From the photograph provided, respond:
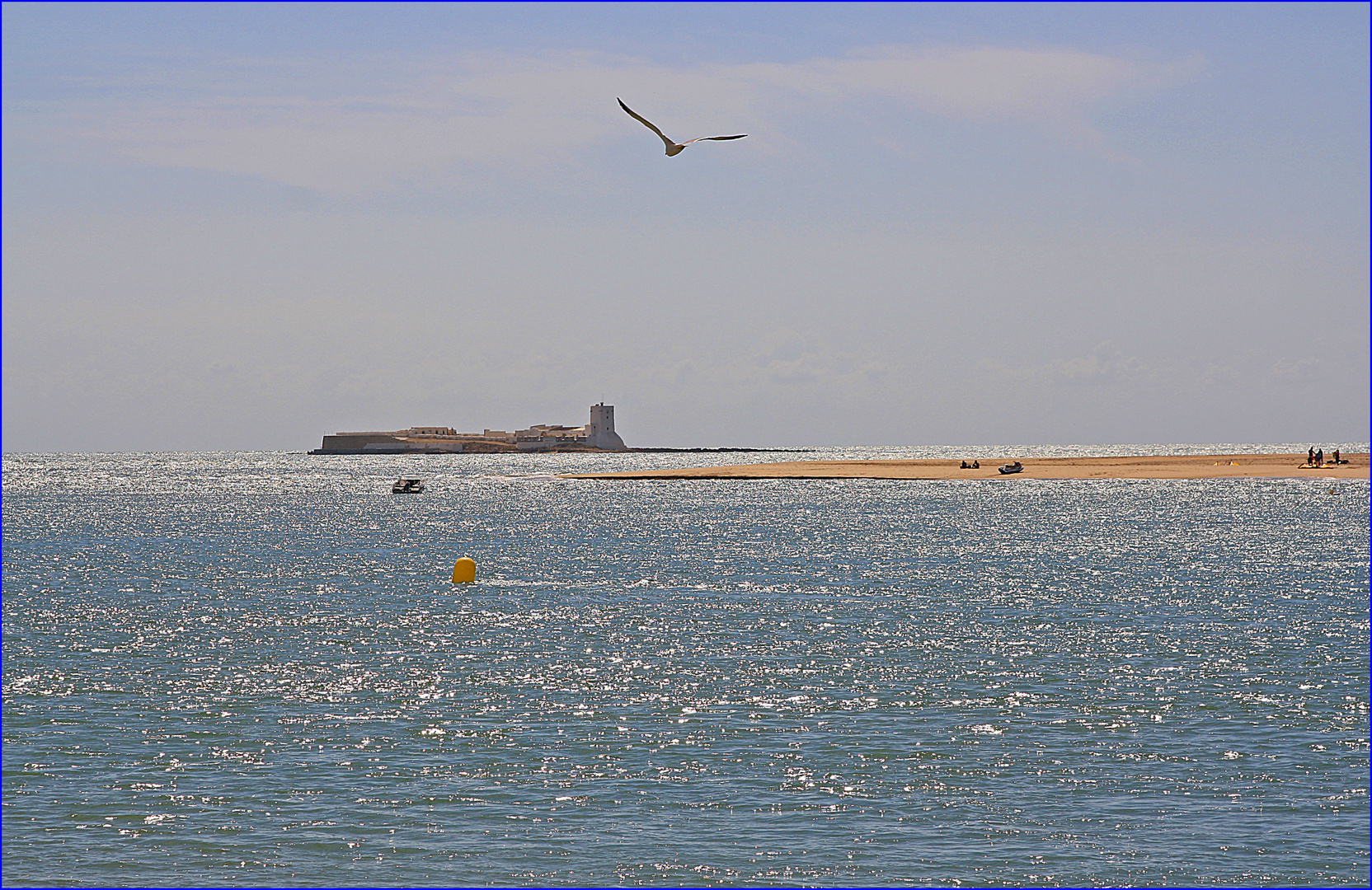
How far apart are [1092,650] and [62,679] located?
1172 inches

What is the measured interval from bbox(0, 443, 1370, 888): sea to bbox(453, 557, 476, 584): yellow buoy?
1.74 m

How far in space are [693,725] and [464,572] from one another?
36.2 metres

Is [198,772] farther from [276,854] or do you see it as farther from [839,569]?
[839,569]

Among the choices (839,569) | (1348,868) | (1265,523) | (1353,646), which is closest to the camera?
(1348,868)

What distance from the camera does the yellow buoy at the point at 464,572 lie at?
67.6m

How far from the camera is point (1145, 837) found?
24.2 m

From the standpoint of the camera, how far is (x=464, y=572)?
2660 inches

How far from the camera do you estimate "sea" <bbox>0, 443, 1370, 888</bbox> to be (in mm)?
23641

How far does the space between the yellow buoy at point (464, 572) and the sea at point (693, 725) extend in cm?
174

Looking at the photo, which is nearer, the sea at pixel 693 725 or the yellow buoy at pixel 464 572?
the sea at pixel 693 725

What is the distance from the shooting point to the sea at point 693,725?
931 inches

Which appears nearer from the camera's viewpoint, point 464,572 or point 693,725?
point 693,725

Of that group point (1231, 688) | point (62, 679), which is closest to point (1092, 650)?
point (1231, 688)

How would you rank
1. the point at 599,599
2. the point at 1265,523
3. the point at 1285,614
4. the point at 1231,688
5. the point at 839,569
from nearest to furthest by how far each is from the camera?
1. the point at 1231,688
2. the point at 1285,614
3. the point at 599,599
4. the point at 839,569
5. the point at 1265,523
